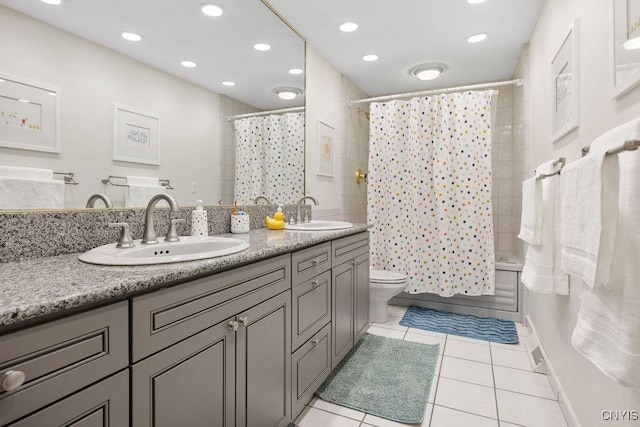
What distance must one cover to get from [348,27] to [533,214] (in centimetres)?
186

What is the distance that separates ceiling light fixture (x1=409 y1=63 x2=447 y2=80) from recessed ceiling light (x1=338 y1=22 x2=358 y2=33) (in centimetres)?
100

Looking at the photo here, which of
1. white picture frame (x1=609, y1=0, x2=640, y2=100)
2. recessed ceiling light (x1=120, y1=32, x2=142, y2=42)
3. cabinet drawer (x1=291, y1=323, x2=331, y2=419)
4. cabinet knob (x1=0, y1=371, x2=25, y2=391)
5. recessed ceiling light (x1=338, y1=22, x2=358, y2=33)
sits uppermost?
recessed ceiling light (x1=338, y1=22, x2=358, y2=33)

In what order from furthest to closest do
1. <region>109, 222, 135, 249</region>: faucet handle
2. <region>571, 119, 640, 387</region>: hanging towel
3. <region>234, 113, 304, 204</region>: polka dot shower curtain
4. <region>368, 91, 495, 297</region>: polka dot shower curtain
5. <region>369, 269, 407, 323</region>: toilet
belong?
<region>368, 91, 495, 297</region>: polka dot shower curtain
<region>369, 269, 407, 323</region>: toilet
<region>234, 113, 304, 204</region>: polka dot shower curtain
<region>109, 222, 135, 249</region>: faucet handle
<region>571, 119, 640, 387</region>: hanging towel

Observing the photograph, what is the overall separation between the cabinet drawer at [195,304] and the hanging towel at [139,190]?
1.95 feet

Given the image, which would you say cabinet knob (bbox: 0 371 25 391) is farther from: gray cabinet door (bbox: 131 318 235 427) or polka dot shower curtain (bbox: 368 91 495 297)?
polka dot shower curtain (bbox: 368 91 495 297)

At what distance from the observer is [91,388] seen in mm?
696

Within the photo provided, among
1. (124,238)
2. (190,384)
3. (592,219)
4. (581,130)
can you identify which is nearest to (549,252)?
(581,130)

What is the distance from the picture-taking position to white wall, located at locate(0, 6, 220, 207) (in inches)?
41.8

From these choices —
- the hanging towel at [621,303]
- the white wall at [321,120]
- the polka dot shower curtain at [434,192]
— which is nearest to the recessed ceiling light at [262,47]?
the white wall at [321,120]

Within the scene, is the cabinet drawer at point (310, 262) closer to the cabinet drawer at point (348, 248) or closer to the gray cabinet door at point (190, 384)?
the cabinet drawer at point (348, 248)

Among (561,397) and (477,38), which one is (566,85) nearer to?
(477,38)

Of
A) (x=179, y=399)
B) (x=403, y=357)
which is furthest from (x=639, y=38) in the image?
(x=403, y=357)

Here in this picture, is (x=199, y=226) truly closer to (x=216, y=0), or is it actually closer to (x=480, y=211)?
(x=216, y=0)

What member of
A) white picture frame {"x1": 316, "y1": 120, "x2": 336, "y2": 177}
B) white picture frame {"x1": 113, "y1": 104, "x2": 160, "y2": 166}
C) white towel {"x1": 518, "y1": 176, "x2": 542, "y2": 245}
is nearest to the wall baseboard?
white towel {"x1": 518, "y1": 176, "x2": 542, "y2": 245}
